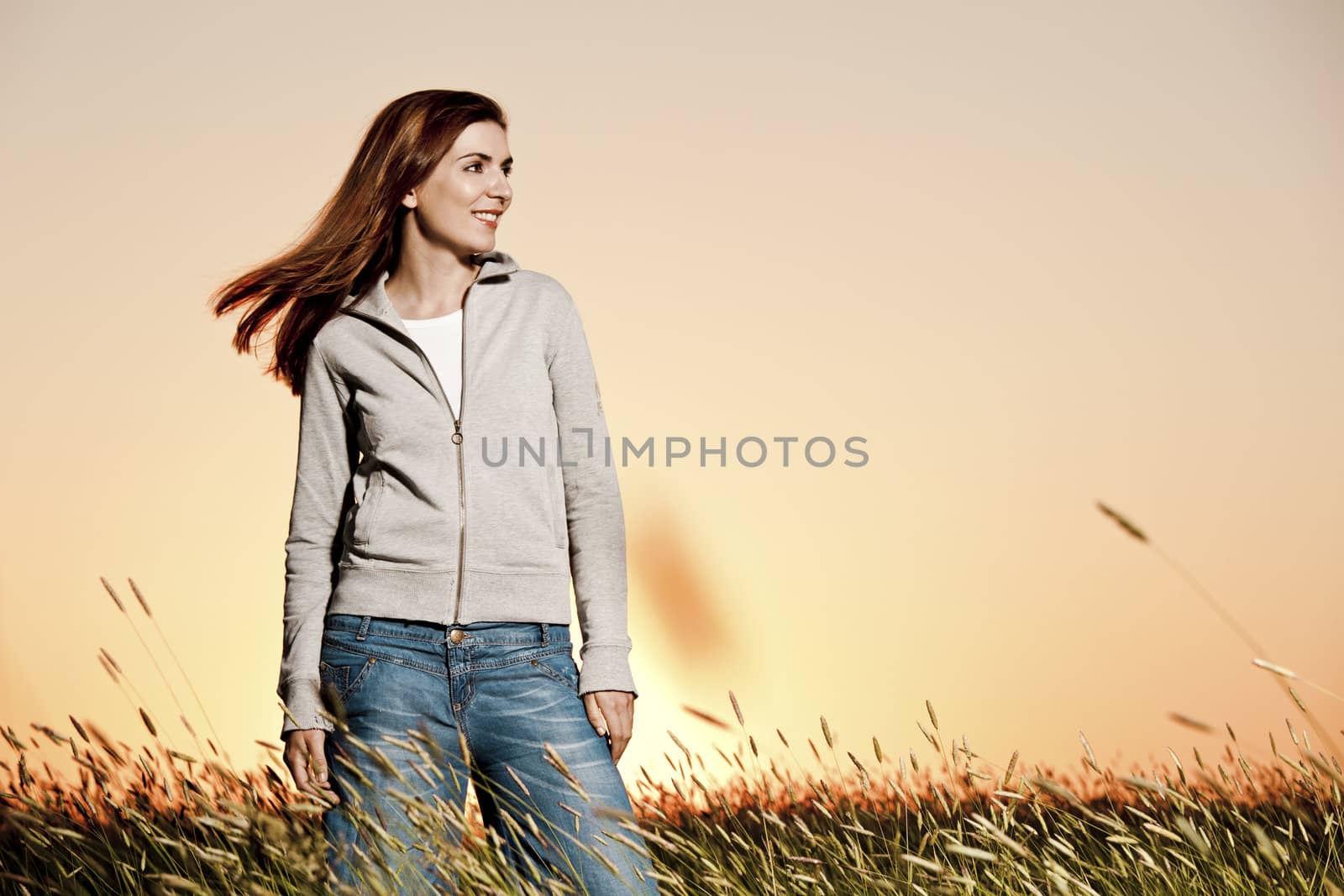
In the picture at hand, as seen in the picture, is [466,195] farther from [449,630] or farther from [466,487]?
[449,630]

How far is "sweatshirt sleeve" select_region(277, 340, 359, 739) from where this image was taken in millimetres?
2152

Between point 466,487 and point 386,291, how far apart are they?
56 centimetres

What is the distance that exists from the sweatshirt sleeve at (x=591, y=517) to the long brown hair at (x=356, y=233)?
1.48ft

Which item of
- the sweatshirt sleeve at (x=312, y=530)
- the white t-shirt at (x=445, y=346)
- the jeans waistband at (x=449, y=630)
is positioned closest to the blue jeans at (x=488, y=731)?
the jeans waistband at (x=449, y=630)

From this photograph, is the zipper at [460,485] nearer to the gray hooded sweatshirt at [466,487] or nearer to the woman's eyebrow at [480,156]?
the gray hooded sweatshirt at [466,487]

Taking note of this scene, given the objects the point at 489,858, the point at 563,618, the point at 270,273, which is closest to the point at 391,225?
the point at 270,273

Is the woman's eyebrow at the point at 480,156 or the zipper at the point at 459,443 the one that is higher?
the woman's eyebrow at the point at 480,156

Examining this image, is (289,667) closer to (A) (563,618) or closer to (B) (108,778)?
(B) (108,778)

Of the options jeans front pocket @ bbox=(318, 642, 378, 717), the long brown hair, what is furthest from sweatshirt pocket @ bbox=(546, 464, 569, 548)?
the long brown hair

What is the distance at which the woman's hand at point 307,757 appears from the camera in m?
2.11

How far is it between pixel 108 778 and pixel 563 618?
909 mm

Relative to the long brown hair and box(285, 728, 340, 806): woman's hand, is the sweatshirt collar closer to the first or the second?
the long brown hair

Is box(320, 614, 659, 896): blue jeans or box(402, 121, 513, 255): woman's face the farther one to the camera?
box(402, 121, 513, 255): woman's face

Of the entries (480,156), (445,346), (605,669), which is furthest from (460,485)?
(480,156)
